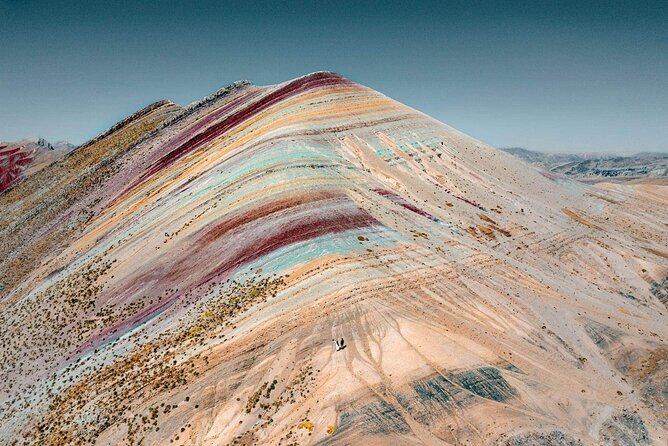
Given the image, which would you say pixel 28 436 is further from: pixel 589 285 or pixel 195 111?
pixel 195 111

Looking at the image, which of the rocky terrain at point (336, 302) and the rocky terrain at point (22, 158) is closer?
the rocky terrain at point (336, 302)

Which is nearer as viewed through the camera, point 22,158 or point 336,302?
point 336,302

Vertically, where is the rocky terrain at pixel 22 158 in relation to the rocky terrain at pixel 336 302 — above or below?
above

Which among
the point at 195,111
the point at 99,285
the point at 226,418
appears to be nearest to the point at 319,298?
the point at 226,418

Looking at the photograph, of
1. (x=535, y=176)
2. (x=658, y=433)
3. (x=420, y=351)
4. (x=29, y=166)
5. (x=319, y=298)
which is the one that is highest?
(x=29, y=166)

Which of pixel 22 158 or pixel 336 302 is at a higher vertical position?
pixel 22 158
